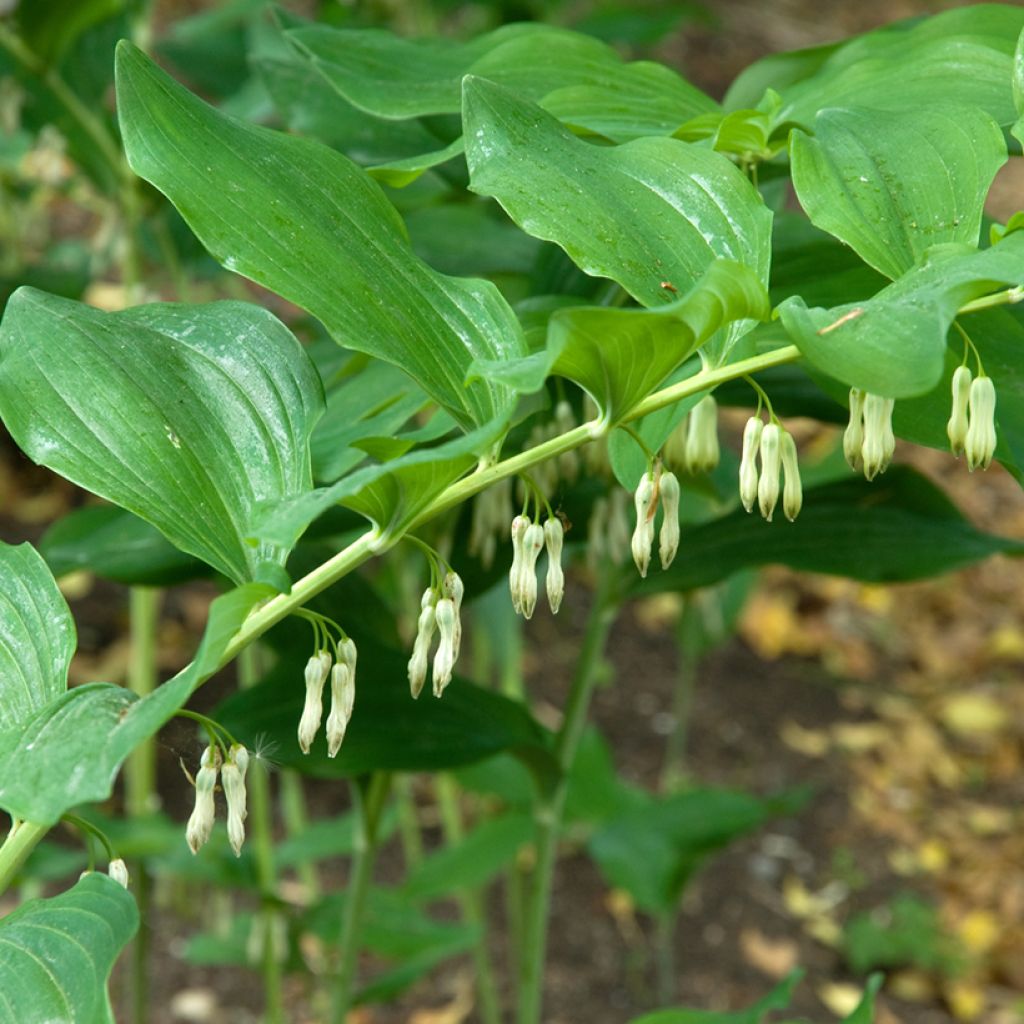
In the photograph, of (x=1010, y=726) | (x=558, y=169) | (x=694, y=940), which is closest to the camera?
(x=558, y=169)

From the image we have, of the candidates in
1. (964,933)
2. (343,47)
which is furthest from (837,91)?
(964,933)

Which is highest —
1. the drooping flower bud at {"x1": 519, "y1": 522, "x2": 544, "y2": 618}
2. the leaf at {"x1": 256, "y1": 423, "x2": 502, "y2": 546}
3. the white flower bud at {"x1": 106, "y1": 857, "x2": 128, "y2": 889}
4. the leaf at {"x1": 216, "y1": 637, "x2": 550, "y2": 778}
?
the leaf at {"x1": 256, "y1": 423, "x2": 502, "y2": 546}

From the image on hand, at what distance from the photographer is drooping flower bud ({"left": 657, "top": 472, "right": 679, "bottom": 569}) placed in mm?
697

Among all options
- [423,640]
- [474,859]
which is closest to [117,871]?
[423,640]

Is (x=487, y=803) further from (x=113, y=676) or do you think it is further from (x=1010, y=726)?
(x=1010, y=726)

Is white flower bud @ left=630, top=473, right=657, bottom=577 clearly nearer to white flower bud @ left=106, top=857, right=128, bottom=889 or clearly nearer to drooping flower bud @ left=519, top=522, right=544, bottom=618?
drooping flower bud @ left=519, top=522, right=544, bottom=618

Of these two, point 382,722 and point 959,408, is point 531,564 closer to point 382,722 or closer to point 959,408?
point 959,408

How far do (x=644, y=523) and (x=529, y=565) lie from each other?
63 mm

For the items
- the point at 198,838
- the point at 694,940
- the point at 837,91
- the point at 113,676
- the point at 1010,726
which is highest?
the point at 837,91

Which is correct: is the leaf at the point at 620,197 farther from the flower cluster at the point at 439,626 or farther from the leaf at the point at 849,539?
the leaf at the point at 849,539

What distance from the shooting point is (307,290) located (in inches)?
27.6

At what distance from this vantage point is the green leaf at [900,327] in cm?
57

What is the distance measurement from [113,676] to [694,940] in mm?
1158

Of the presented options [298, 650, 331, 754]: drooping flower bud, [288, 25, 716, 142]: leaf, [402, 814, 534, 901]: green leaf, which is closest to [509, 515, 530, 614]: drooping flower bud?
[298, 650, 331, 754]: drooping flower bud
